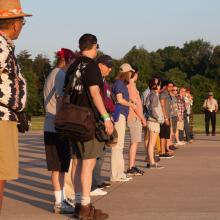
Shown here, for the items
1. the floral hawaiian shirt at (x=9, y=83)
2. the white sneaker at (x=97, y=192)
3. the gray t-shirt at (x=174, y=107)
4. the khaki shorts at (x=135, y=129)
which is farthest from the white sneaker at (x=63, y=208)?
the gray t-shirt at (x=174, y=107)

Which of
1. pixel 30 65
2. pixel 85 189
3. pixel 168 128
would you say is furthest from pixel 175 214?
pixel 30 65

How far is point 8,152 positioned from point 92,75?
216 cm

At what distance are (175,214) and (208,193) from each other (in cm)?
185

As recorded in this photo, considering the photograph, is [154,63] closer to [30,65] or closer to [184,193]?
[30,65]

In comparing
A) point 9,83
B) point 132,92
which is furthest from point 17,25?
point 132,92

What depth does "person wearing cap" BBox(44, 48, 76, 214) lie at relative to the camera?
7.98 meters

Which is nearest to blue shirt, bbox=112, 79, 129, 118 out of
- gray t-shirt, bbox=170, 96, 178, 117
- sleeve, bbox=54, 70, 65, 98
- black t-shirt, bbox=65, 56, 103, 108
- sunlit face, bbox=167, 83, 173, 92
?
sleeve, bbox=54, 70, 65, 98

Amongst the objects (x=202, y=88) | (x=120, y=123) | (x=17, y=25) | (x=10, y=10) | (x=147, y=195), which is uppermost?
(x=202, y=88)

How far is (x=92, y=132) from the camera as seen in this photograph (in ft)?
24.0

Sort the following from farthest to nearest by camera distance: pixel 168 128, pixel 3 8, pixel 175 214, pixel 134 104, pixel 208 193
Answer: pixel 168 128 < pixel 134 104 < pixel 208 193 < pixel 175 214 < pixel 3 8

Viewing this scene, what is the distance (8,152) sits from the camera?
209 inches

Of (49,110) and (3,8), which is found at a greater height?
(3,8)

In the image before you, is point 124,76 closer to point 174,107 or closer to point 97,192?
point 97,192

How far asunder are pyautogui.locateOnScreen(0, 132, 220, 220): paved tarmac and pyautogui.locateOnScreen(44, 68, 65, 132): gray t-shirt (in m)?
1.06
